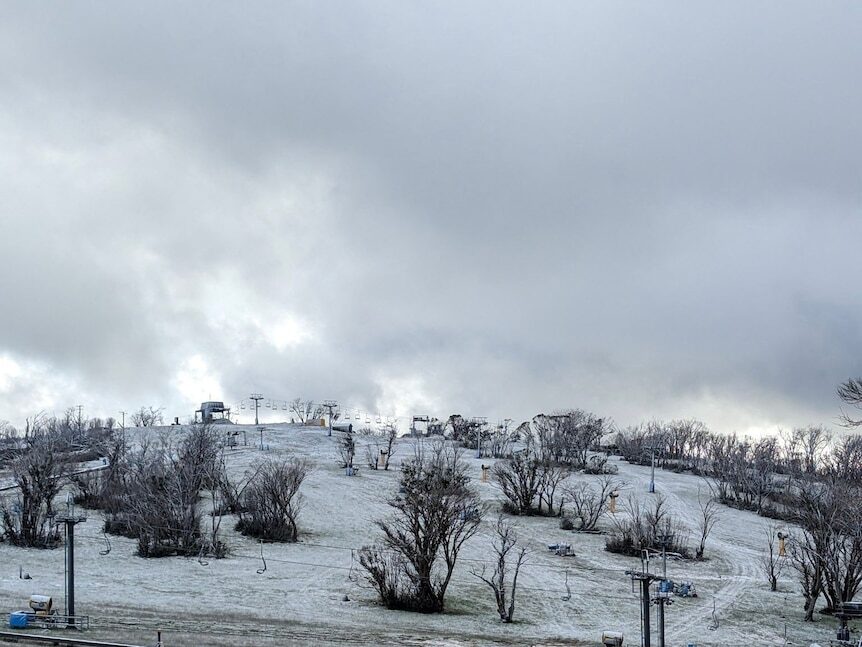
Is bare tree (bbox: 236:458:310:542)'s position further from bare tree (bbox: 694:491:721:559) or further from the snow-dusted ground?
bare tree (bbox: 694:491:721:559)

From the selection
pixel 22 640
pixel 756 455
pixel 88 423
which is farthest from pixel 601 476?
pixel 88 423

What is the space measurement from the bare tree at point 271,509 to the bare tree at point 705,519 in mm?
28878

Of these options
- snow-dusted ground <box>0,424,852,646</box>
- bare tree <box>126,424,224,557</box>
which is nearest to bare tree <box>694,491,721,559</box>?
snow-dusted ground <box>0,424,852,646</box>

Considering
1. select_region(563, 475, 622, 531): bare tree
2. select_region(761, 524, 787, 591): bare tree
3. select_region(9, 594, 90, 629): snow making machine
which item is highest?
select_region(9, 594, 90, 629): snow making machine

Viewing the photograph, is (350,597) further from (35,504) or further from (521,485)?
(521,485)

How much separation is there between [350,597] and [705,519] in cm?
3106

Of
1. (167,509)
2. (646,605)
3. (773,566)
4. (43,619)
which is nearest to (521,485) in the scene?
(773,566)

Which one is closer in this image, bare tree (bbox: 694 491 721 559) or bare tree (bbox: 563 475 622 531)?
bare tree (bbox: 694 491 721 559)

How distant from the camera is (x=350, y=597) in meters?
41.7

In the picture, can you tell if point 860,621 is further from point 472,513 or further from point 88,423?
point 88,423

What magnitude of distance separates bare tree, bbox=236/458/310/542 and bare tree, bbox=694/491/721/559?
28.9 metres

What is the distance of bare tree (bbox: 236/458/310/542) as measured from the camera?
5697 centimetres

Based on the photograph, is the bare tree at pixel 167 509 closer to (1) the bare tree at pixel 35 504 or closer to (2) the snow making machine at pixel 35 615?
(1) the bare tree at pixel 35 504

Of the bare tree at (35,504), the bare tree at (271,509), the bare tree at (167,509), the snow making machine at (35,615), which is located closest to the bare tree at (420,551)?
the bare tree at (167,509)
